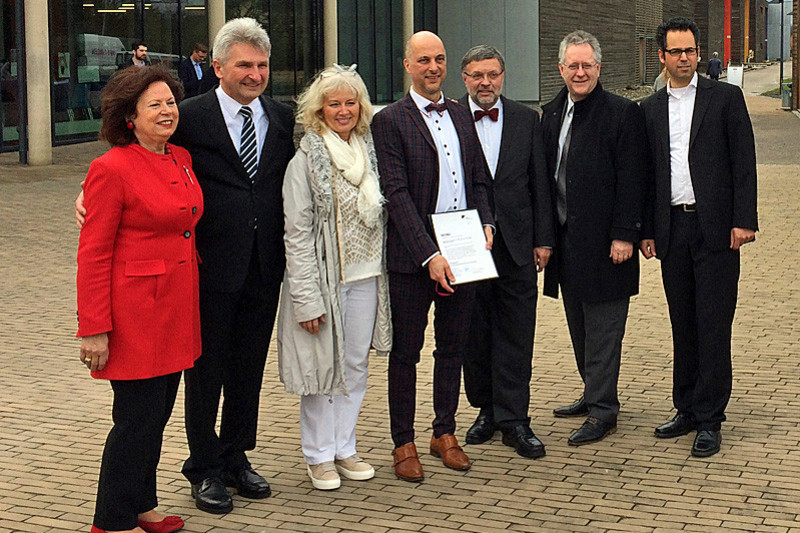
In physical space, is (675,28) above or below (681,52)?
above

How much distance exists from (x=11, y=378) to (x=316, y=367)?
295 cm

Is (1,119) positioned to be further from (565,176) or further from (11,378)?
(565,176)

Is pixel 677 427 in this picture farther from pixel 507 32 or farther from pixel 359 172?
pixel 507 32

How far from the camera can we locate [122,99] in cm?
433

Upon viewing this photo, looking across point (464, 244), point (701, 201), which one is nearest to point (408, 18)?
point (701, 201)

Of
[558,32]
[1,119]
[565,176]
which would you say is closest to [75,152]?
[1,119]

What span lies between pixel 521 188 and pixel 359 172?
3.22 feet

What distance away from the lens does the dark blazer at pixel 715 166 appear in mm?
5602

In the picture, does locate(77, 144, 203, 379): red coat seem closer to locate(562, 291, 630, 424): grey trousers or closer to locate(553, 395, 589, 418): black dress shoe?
locate(562, 291, 630, 424): grey trousers

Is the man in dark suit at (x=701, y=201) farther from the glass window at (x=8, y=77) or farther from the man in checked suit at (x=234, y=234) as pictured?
the glass window at (x=8, y=77)

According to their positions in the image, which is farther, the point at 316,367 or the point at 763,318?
the point at 763,318

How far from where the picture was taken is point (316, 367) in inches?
199

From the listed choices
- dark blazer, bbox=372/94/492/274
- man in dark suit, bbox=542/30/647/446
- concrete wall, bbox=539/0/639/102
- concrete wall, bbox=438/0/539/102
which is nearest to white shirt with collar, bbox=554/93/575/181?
man in dark suit, bbox=542/30/647/446

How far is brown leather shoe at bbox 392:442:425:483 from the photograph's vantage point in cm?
524
